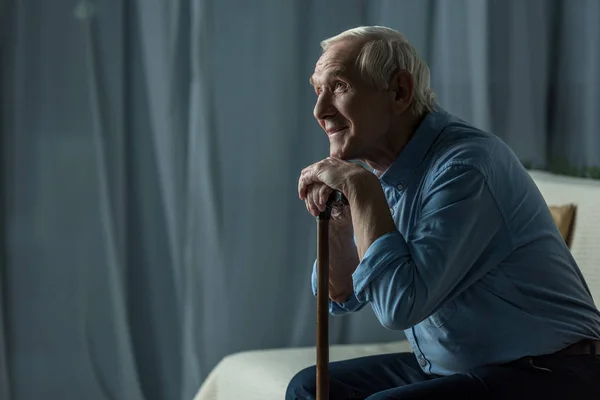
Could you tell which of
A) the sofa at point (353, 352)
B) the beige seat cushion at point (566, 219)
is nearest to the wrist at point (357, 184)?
the sofa at point (353, 352)

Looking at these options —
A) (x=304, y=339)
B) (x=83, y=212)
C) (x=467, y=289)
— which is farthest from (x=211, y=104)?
(x=467, y=289)

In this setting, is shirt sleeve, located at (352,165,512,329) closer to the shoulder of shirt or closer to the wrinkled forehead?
the shoulder of shirt

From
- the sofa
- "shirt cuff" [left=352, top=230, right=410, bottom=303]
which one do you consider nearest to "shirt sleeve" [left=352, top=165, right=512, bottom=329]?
"shirt cuff" [left=352, top=230, right=410, bottom=303]

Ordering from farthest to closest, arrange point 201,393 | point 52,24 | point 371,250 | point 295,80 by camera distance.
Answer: point 295,80 < point 52,24 < point 201,393 < point 371,250

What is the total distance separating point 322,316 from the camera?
1.51m

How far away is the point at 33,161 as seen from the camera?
9.20 ft

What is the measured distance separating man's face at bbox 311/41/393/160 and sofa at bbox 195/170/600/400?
852mm

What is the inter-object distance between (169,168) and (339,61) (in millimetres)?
1442

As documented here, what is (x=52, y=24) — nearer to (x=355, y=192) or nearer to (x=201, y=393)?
(x=201, y=393)

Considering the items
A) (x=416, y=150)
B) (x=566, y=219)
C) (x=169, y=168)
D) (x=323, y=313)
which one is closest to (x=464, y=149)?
(x=416, y=150)

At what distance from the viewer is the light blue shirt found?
142 centimetres

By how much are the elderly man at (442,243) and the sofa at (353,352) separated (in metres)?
0.65

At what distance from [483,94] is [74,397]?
184 centimetres

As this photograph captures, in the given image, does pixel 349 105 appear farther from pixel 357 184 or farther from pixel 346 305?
pixel 346 305
